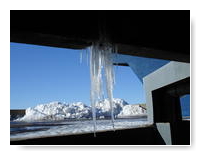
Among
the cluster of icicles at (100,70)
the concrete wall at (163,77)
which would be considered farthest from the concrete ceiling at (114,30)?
the concrete wall at (163,77)

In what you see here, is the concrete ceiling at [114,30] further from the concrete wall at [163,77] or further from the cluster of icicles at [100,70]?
the concrete wall at [163,77]

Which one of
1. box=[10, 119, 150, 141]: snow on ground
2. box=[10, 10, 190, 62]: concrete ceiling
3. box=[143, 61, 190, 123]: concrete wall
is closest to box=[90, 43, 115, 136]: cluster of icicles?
box=[10, 10, 190, 62]: concrete ceiling

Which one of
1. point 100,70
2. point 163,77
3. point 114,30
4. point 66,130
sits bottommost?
point 66,130

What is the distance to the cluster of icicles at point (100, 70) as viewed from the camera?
5.59 ft

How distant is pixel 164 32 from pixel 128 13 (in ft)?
1.49

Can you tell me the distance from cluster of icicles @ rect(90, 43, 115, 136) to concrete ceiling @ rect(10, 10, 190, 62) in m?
0.09

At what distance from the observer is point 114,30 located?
1.66m

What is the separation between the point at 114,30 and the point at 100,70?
0.40 metres

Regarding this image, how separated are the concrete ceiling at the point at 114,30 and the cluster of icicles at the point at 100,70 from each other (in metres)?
0.09

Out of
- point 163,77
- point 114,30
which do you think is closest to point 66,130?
point 163,77

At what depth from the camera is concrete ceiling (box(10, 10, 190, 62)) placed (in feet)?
4.68

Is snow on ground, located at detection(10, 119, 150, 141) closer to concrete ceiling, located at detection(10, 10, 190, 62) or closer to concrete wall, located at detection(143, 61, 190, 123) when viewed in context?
concrete wall, located at detection(143, 61, 190, 123)

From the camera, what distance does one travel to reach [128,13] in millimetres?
1677

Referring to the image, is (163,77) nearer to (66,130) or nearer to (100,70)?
(66,130)
